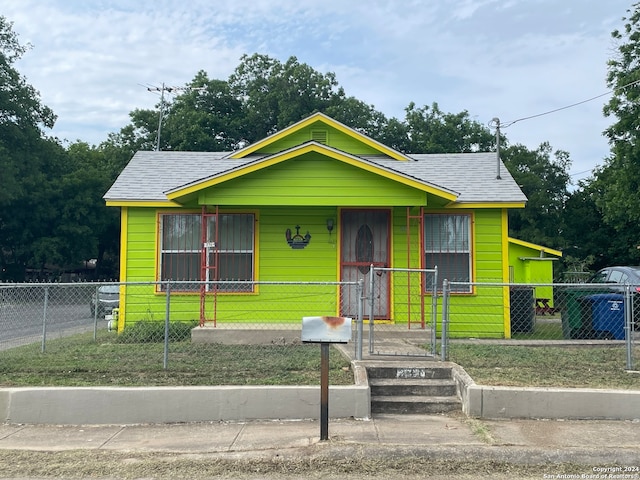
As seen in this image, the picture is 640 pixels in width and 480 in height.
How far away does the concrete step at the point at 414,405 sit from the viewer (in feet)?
21.1

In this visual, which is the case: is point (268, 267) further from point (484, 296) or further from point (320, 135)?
point (484, 296)

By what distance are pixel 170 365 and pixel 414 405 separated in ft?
10.7

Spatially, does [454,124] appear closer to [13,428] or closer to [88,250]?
[88,250]

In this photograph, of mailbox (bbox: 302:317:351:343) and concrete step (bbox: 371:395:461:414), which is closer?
mailbox (bbox: 302:317:351:343)

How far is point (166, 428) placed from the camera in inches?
234

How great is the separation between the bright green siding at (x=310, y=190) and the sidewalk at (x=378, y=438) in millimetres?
4729

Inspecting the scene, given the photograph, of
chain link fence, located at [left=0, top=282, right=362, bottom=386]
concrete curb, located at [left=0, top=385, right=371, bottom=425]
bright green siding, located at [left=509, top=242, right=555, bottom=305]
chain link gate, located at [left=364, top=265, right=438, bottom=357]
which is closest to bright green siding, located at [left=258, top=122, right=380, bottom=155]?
chain link gate, located at [left=364, top=265, right=438, bottom=357]

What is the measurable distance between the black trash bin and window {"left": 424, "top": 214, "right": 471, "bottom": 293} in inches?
53.4

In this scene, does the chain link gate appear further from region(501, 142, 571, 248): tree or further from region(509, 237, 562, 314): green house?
region(501, 142, 571, 248): tree

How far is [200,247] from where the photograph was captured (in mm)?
11086

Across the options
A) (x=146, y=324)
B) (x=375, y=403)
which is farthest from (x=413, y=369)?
(x=146, y=324)

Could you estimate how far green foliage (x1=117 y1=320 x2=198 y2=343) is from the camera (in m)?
9.90

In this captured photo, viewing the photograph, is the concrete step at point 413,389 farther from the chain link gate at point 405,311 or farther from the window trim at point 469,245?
the window trim at point 469,245

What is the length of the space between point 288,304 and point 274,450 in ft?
19.9
